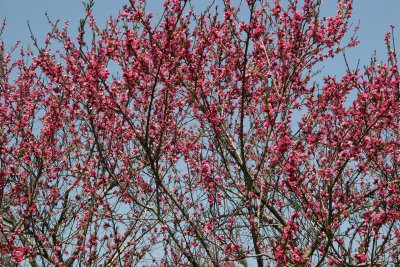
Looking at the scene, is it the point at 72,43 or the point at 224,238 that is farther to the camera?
the point at 72,43

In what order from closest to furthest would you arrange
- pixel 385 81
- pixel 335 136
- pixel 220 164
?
pixel 335 136 → pixel 385 81 → pixel 220 164

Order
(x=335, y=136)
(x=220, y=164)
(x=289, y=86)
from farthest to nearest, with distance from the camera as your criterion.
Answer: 1. (x=220, y=164)
2. (x=289, y=86)
3. (x=335, y=136)

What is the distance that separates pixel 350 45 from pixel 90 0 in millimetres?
4758

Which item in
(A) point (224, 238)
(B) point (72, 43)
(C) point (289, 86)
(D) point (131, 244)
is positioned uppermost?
(B) point (72, 43)

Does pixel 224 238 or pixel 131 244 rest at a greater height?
pixel 131 244

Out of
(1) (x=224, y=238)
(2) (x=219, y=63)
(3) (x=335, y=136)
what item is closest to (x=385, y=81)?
(3) (x=335, y=136)

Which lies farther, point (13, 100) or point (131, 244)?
point (13, 100)

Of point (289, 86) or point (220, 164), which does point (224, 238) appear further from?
point (289, 86)

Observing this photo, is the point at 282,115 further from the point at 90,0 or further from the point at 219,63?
the point at 90,0

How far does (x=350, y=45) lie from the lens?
7984 millimetres

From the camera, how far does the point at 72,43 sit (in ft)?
25.3

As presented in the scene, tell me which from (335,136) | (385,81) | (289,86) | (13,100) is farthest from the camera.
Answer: (13,100)

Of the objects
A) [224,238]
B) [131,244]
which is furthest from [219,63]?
[131,244]

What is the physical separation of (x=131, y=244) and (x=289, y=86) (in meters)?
3.96
